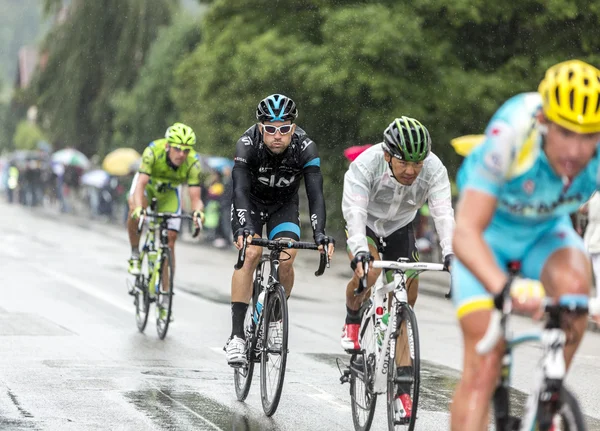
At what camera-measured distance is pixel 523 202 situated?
460cm

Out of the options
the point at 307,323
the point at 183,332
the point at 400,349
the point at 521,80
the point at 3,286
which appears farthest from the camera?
the point at 521,80

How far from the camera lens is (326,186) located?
2758 cm

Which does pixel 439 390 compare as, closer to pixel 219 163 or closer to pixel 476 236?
pixel 476 236

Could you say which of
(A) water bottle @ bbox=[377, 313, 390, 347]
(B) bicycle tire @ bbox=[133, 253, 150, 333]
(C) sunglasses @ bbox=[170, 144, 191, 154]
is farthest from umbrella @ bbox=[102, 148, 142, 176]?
(A) water bottle @ bbox=[377, 313, 390, 347]

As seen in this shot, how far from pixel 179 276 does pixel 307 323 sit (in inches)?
229

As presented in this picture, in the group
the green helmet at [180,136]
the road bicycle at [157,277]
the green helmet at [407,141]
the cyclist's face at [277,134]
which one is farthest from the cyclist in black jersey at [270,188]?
the green helmet at [180,136]

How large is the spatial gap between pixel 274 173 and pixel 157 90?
1462 inches

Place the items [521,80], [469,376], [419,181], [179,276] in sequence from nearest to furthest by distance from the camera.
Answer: [469,376] < [419,181] < [179,276] < [521,80]

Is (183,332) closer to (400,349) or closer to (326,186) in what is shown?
(400,349)

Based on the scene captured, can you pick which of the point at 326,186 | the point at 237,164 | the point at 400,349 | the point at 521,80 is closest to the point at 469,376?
the point at 400,349

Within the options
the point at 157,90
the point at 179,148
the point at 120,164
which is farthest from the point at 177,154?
the point at 157,90

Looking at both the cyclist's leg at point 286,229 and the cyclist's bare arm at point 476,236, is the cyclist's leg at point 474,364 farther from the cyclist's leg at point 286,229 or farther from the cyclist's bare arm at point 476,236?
the cyclist's leg at point 286,229

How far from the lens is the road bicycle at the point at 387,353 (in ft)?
21.3

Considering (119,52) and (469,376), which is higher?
(119,52)
